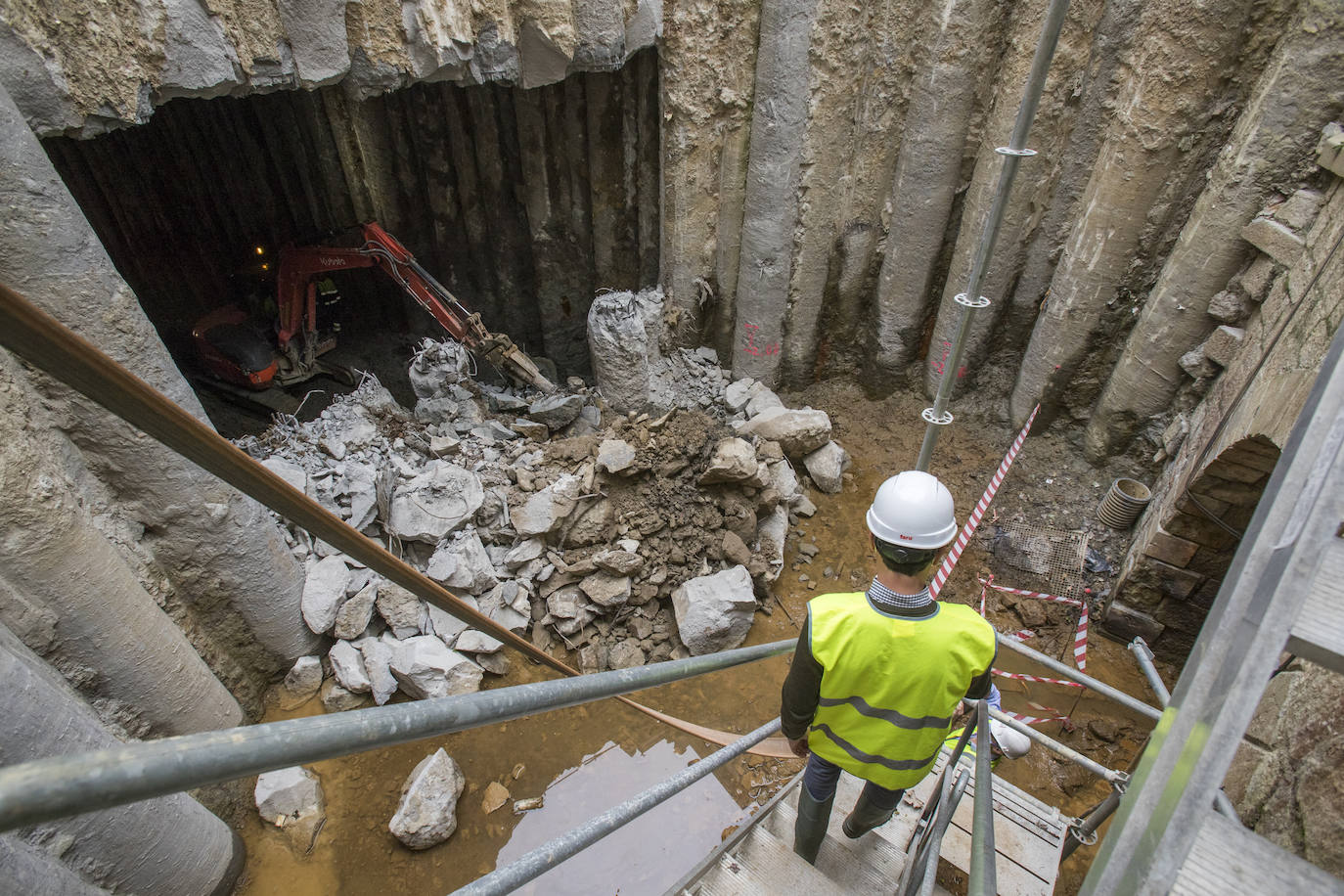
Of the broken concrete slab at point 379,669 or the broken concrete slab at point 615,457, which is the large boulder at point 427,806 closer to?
the broken concrete slab at point 379,669

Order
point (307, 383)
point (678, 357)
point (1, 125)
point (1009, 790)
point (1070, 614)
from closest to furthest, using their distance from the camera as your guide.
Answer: point (1, 125) → point (1009, 790) → point (1070, 614) → point (678, 357) → point (307, 383)

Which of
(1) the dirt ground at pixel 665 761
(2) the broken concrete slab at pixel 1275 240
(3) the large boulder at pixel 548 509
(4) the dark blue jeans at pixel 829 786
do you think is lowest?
(1) the dirt ground at pixel 665 761

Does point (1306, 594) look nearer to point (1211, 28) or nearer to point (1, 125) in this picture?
point (1, 125)

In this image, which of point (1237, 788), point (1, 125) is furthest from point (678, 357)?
point (1237, 788)

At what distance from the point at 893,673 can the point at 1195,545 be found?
3685 millimetres

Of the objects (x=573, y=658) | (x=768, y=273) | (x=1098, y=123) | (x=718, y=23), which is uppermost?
(x=718, y=23)

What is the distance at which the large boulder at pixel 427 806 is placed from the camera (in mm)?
3543

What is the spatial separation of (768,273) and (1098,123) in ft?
9.06

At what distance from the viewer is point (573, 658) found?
4.62 m

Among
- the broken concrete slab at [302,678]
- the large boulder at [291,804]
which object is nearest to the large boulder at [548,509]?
the broken concrete slab at [302,678]

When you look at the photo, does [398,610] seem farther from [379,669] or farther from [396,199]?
[396,199]

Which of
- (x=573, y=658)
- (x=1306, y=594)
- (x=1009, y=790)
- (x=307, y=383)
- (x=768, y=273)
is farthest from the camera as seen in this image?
(x=307, y=383)

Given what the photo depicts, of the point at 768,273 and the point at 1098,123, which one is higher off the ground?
the point at 1098,123

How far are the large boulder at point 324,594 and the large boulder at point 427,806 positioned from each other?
115 centimetres
